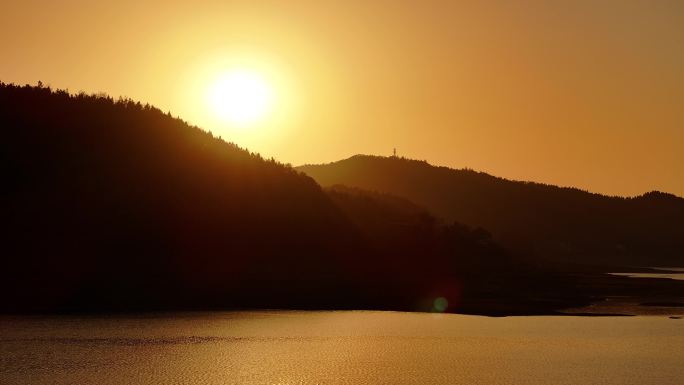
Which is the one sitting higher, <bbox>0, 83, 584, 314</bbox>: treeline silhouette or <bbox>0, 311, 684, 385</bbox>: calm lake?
<bbox>0, 83, 584, 314</bbox>: treeline silhouette

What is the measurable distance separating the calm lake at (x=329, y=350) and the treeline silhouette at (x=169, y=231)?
8.94m

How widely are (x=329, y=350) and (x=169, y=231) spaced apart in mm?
29215

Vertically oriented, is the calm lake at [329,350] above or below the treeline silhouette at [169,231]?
below

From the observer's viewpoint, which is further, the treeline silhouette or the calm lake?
the treeline silhouette

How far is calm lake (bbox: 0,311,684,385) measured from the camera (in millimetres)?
37188

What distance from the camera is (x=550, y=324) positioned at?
2299 inches

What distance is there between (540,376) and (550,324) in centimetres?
2028

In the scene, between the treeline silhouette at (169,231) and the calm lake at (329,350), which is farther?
the treeline silhouette at (169,231)

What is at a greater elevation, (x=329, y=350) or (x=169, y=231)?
(x=169, y=231)

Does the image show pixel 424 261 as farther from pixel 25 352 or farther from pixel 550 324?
pixel 25 352

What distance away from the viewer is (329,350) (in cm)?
4447

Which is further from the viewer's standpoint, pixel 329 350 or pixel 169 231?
pixel 169 231

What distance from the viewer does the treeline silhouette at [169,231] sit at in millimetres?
64250

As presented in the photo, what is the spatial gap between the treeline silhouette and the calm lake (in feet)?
29.3
